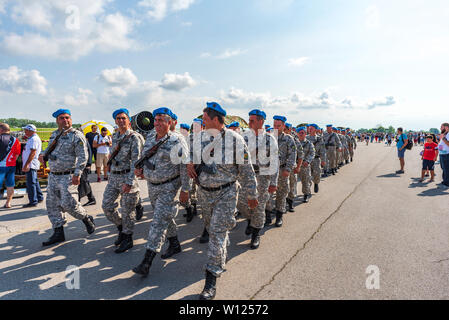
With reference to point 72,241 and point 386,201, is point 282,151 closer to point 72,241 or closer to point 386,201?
point 386,201

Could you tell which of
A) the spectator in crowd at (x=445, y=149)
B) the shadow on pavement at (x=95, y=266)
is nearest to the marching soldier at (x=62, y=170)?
the shadow on pavement at (x=95, y=266)

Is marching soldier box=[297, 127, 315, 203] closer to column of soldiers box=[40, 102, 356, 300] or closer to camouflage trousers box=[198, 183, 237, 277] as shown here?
column of soldiers box=[40, 102, 356, 300]

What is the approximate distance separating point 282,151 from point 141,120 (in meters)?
7.13

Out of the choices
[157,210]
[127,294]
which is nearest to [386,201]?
[157,210]

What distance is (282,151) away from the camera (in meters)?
5.18

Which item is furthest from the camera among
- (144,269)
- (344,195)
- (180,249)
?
(344,195)

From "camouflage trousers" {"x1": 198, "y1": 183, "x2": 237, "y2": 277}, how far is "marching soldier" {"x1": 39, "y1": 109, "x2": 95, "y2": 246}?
2.53 meters

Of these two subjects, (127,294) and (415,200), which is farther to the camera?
(415,200)

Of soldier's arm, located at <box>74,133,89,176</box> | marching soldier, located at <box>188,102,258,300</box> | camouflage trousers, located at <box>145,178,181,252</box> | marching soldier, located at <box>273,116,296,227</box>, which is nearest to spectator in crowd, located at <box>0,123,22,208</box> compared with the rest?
soldier's arm, located at <box>74,133,89,176</box>

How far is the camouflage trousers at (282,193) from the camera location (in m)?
5.05

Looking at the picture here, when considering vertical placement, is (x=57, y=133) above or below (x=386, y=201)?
above

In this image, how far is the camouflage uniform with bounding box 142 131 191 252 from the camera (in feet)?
10.6

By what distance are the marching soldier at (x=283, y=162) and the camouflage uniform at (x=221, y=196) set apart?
2.20m

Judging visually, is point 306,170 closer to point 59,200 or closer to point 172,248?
point 172,248
